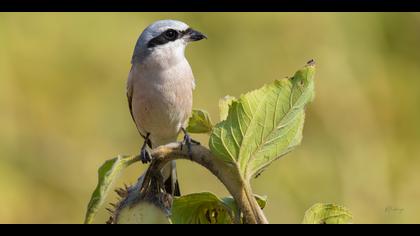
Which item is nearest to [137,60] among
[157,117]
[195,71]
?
[157,117]

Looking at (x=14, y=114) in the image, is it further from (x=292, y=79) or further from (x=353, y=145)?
(x=292, y=79)

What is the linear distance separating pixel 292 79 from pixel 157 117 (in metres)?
1.60

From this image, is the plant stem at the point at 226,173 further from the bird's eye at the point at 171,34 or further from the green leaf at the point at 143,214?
the bird's eye at the point at 171,34

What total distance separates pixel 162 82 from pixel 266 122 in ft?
5.25

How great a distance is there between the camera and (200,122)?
1.21 metres

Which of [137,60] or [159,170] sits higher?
[159,170]

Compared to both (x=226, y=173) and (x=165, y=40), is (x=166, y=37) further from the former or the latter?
(x=226, y=173)

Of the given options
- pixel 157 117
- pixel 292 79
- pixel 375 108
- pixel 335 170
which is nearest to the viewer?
pixel 292 79

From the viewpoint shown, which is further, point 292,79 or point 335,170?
point 335,170


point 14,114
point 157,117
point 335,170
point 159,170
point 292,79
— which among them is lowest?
point 335,170

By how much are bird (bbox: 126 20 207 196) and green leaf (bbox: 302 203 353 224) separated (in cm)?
152

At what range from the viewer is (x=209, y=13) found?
12.4ft

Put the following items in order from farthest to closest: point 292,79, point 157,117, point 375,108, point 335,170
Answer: point 375,108 < point 335,170 < point 157,117 < point 292,79

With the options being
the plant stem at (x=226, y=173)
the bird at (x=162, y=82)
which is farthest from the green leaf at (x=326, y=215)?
the bird at (x=162, y=82)
